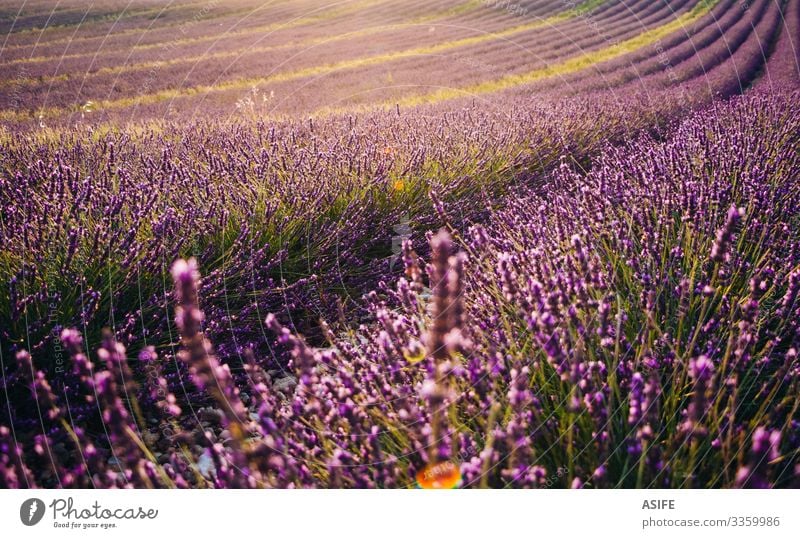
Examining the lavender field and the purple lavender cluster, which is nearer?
the purple lavender cluster

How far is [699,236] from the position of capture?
177 cm

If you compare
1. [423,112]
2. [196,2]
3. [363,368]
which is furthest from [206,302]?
[423,112]

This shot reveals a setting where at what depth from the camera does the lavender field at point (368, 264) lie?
Answer: 110cm

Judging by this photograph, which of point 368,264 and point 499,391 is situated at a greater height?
point 499,391

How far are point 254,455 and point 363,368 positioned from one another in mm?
369

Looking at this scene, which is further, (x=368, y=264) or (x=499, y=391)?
(x=368, y=264)

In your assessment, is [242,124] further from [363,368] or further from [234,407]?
[234,407]

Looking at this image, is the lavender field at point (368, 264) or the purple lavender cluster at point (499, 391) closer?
the purple lavender cluster at point (499, 391)

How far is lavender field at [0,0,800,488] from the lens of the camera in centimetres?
110

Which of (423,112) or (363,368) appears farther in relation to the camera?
(423,112)

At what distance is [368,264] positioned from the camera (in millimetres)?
2639
